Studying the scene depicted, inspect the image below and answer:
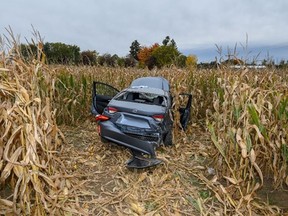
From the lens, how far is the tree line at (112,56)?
4881 millimetres

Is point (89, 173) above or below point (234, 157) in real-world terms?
below

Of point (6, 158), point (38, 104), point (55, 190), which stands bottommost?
point (55, 190)

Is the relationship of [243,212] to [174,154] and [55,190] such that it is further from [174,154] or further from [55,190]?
[55,190]

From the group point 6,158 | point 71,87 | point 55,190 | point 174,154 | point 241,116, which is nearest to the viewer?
point 6,158

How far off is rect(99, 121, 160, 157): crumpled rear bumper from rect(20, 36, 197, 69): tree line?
122 centimetres

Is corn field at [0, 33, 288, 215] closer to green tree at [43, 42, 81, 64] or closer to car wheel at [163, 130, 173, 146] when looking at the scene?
car wheel at [163, 130, 173, 146]

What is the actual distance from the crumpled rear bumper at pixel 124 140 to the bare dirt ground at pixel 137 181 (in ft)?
0.92

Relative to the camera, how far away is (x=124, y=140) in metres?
3.45

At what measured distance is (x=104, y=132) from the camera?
3.63 meters

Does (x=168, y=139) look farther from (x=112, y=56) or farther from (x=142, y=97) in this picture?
(x=112, y=56)

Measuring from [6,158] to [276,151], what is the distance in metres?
2.79

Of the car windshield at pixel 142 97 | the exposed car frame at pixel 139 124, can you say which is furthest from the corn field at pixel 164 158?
the car windshield at pixel 142 97

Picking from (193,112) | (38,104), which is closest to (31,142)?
(38,104)

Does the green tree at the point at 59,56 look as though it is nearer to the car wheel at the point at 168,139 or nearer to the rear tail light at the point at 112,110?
the rear tail light at the point at 112,110
